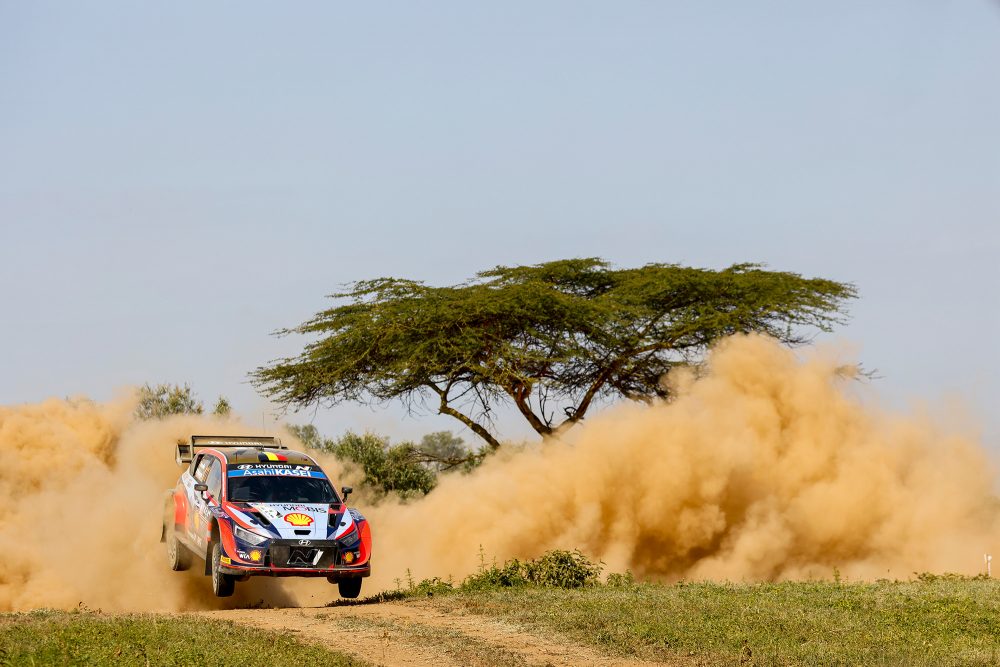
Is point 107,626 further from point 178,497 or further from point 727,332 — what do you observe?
point 727,332

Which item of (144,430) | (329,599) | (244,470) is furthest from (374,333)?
(244,470)

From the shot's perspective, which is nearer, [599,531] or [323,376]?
[599,531]

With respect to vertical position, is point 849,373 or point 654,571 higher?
point 849,373

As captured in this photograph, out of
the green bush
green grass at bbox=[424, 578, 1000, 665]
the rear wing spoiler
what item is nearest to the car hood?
green grass at bbox=[424, 578, 1000, 665]

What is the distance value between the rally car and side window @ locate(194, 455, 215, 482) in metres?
0.02

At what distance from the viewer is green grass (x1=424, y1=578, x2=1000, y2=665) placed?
44.1ft

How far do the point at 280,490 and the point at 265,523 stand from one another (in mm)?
1128

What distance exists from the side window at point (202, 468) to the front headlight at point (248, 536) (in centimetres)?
227

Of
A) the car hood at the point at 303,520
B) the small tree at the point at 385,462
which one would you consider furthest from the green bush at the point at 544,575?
the small tree at the point at 385,462

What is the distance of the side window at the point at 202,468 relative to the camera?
19938 millimetres

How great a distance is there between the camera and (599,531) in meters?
25.5

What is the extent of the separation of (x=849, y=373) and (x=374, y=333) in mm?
11709

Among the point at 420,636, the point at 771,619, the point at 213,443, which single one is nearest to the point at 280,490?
the point at 213,443

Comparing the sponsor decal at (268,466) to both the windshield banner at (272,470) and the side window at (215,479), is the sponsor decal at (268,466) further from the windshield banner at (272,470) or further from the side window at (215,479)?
the side window at (215,479)
